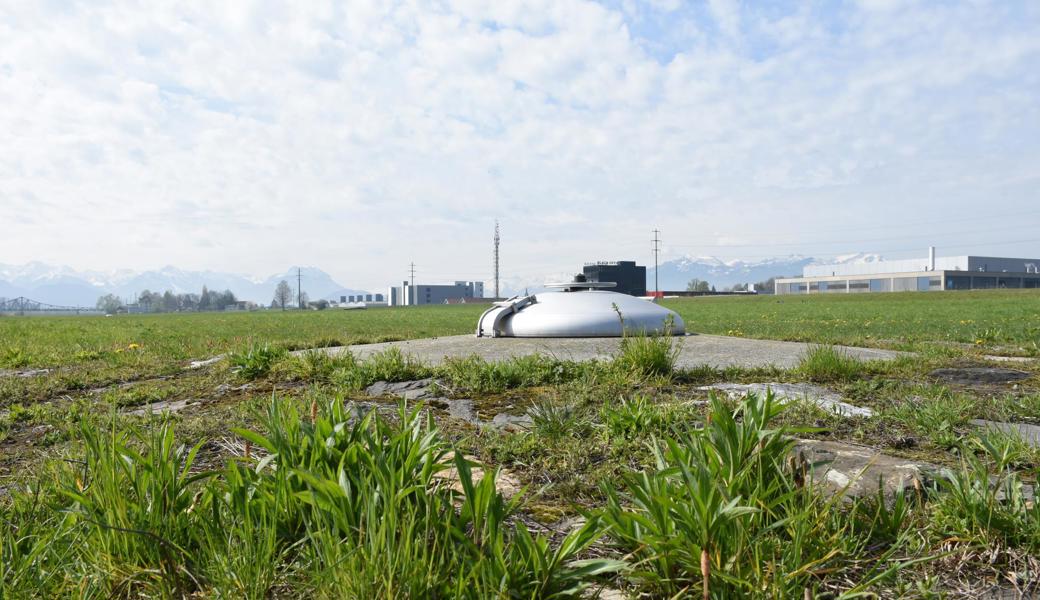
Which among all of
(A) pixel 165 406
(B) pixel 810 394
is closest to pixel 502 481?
(B) pixel 810 394

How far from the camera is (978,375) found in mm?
5191

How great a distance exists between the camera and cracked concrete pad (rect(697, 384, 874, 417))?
3.65 metres

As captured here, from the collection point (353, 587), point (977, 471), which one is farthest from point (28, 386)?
point (977, 471)

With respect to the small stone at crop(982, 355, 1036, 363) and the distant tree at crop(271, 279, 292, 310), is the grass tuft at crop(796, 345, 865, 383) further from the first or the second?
the distant tree at crop(271, 279, 292, 310)

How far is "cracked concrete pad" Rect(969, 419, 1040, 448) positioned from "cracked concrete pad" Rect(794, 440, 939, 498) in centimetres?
67

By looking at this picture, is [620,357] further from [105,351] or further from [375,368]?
[105,351]

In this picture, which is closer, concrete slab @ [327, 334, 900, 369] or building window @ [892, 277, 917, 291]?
concrete slab @ [327, 334, 900, 369]

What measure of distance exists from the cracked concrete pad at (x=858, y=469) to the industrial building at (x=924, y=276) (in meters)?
121

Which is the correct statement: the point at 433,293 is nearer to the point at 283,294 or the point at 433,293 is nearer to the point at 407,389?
the point at 283,294

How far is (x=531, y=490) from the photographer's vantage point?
2576mm

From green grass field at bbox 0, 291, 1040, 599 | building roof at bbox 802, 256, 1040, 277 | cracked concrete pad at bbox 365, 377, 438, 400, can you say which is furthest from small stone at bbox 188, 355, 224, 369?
building roof at bbox 802, 256, 1040, 277

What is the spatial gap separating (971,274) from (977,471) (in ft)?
430

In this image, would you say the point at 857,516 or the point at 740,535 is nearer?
the point at 740,535

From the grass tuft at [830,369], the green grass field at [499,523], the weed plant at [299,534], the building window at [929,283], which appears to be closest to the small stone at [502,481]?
the green grass field at [499,523]
